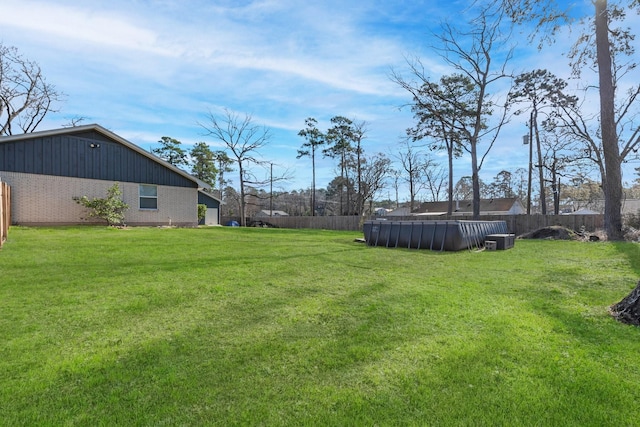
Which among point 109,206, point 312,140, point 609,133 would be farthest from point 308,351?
point 312,140

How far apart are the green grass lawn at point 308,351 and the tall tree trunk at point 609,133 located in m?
9.83

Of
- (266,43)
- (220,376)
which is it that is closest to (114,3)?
(266,43)

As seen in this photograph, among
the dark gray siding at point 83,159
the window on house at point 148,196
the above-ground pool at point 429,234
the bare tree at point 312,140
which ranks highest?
the bare tree at point 312,140

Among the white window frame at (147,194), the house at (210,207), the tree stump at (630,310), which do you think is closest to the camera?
the tree stump at (630,310)

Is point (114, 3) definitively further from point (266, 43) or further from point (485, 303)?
point (485, 303)

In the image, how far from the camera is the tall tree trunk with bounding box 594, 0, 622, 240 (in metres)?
11.7

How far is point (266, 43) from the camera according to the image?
441 inches

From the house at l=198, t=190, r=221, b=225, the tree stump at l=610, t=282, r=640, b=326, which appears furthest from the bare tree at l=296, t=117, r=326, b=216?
the tree stump at l=610, t=282, r=640, b=326

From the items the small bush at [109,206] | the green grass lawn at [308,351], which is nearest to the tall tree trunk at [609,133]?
the green grass lawn at [308,351]

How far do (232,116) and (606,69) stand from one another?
911 inches

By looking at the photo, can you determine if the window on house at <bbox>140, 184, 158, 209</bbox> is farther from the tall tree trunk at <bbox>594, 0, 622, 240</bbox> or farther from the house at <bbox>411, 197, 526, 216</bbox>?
the house at <bbox>411, 197, 526, 216</bbox>

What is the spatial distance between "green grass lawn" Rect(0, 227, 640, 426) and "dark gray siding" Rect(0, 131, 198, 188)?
10.6 metres

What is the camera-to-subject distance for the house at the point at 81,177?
1270 cm

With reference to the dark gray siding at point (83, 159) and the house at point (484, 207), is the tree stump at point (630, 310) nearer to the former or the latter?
the dark gray siding at point (83, 159)
